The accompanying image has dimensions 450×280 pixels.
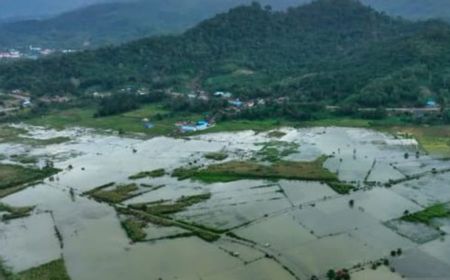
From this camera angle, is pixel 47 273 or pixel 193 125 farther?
pixel 193 125

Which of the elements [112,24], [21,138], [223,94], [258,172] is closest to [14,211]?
[258,172]

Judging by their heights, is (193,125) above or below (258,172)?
above

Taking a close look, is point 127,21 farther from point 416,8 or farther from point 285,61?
point 285,61

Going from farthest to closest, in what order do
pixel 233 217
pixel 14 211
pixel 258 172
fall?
pixel 258 172 < pixel 14 211 < pixel 233 217

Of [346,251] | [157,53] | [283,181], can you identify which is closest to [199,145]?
[283,181]

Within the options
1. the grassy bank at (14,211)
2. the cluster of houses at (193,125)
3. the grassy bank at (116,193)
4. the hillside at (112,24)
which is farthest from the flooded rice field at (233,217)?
the hillside at (112,24)

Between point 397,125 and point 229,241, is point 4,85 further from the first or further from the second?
point 229,241

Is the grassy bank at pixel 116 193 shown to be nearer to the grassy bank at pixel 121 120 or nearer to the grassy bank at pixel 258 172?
the grassy bank at pixel 258 172
